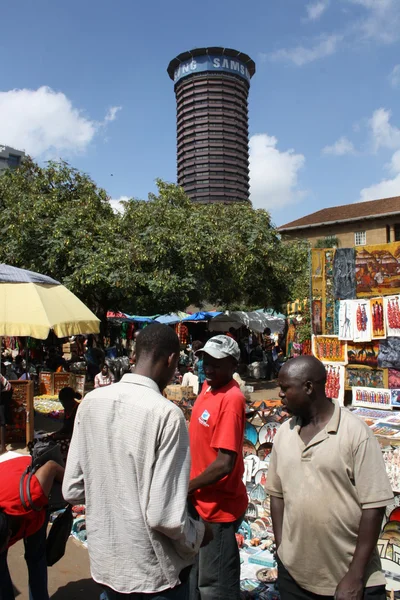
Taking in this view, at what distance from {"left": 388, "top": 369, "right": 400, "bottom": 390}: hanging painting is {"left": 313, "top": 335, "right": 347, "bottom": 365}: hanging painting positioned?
696 millimetres

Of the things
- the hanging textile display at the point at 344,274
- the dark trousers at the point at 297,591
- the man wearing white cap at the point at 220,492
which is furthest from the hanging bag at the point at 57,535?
the hanging textile display at the point at 344,274

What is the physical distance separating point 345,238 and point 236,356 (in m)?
39.5

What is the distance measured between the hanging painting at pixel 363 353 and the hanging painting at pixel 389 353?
0.09m

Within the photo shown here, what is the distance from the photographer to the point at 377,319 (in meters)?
6.97

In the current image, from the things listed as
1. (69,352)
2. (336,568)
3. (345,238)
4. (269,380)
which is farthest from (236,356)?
(345,238)

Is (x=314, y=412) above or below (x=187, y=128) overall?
below

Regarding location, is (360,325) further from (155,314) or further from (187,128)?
(187,128)

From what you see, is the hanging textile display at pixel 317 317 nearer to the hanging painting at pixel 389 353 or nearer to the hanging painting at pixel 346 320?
the hanging painting at pixel 346 320

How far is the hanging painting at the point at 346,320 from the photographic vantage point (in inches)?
285

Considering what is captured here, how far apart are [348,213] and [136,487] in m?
41.8

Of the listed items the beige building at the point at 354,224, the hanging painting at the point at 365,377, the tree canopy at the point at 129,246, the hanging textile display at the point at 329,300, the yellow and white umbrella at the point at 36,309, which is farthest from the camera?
the beige building at the point at 354,224

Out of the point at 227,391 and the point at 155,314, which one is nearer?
the point at 227,391

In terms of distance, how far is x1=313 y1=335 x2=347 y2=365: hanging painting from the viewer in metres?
7.42

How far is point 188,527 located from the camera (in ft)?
5.51
